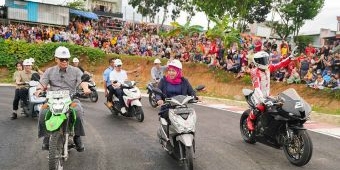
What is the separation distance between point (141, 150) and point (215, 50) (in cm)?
1681

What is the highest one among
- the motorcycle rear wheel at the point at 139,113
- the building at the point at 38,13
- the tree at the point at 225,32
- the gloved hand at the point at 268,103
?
the building at the point at 38,13

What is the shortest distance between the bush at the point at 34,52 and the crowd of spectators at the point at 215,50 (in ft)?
4.06

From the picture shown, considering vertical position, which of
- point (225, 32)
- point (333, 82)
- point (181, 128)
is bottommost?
point (181, 128)

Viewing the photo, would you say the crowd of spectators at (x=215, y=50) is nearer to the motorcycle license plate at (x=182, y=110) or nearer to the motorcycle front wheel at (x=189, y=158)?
the motorcycle license plate at (x=182, y=110)

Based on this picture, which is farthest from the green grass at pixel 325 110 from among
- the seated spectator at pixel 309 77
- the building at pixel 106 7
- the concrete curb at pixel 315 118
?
the building at pixel 106 7

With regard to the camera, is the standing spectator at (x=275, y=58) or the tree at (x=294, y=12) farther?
the tree at (x=294, y=12)

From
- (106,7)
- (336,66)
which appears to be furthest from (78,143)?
(106,7)

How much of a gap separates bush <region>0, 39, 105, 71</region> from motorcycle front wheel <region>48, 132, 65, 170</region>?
77.4 feet

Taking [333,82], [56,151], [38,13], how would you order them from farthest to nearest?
[38,13] → [333,82] → [56,151]

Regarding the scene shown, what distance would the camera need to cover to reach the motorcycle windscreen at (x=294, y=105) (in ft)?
24.5

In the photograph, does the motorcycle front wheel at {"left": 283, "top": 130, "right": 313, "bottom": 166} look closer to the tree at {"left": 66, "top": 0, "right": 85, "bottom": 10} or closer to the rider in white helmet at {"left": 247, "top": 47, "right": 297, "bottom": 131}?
the rider in white helmet at {"left": 247, "top": 47, "right": 297, "bottom": 131}

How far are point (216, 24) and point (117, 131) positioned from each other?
1690 cm

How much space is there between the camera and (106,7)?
230 feet

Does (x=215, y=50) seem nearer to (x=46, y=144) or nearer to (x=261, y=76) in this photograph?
(x=261, y=76)
